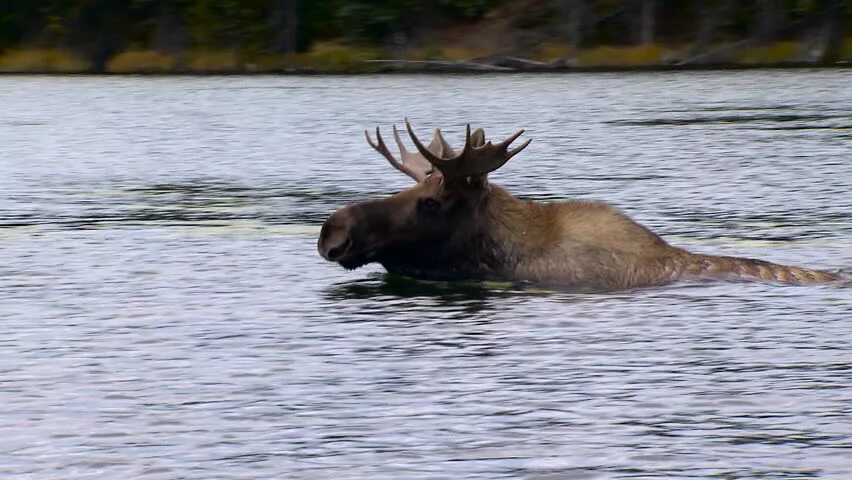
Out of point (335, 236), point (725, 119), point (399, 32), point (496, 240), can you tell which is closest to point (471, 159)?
point (496, 240)

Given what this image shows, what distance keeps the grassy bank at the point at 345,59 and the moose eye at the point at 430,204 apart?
45348mm

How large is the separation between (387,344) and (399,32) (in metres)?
51.8

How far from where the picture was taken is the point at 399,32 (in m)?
62.6

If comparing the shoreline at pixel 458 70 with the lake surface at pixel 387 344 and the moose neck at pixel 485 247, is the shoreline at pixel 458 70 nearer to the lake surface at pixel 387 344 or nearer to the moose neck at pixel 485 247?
the lake surface at pixel 387 344

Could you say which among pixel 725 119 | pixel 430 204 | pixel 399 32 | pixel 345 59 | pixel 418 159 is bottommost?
pixel 345 59

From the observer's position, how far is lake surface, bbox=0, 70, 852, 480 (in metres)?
8.50

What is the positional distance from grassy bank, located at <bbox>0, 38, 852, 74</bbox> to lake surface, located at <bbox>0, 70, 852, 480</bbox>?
117 feet

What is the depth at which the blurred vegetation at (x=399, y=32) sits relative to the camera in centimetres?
6075

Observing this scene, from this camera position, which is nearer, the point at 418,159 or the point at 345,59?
the point at 418,159

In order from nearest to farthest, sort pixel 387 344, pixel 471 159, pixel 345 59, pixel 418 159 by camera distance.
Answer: pixel 387 344 → pixel 471 159 → pixel 418 159 → pixel 345 59

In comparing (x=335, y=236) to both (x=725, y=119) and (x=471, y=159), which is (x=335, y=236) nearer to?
(x=471, y=159)

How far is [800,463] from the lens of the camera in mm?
8227

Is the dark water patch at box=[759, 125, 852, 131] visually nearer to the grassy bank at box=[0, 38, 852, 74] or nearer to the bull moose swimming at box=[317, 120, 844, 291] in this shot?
the bull moose swimming at box=[317, 120, 844, 291]

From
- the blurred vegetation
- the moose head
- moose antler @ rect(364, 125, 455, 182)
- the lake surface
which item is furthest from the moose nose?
the blurred vegetation
